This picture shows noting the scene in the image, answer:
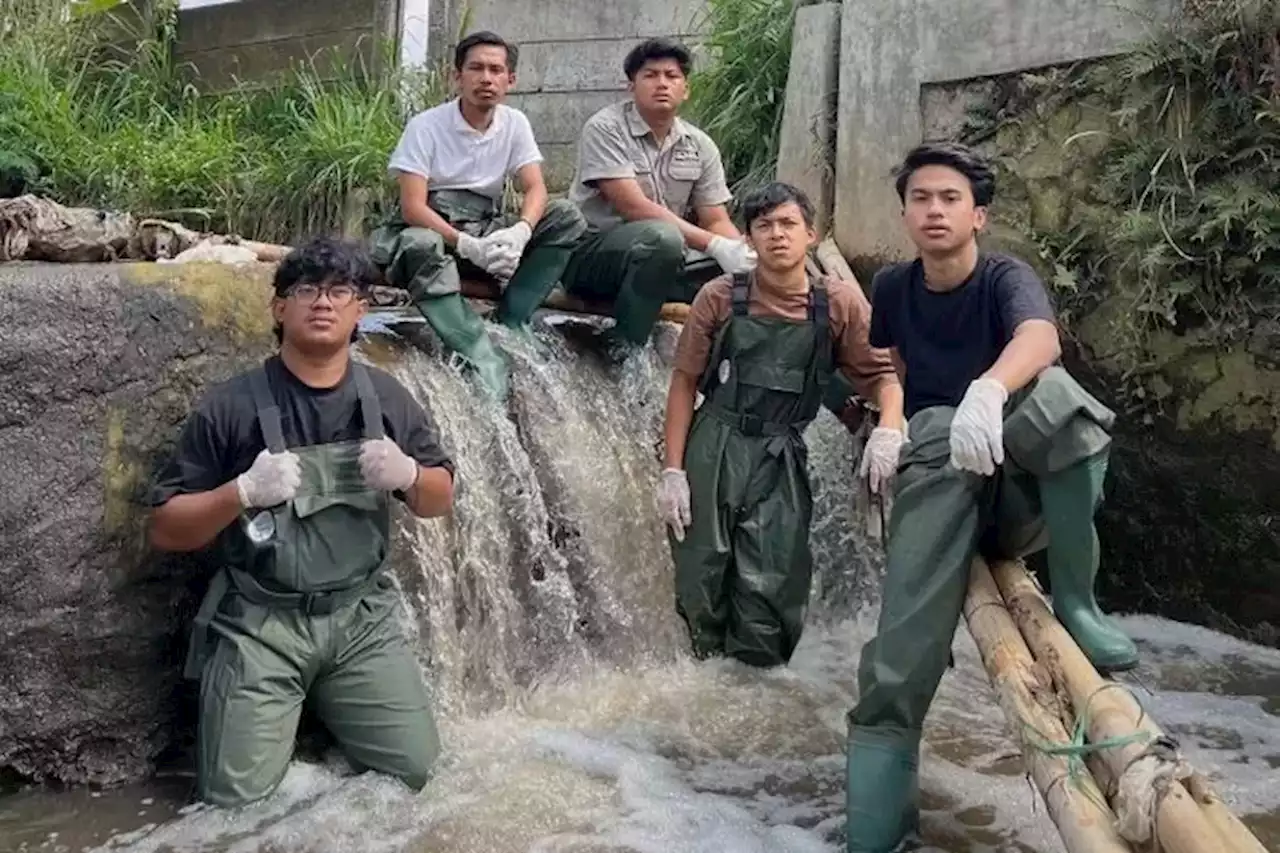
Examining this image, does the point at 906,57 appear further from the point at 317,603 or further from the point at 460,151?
the point at 317,603

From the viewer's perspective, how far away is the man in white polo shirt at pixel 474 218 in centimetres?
457

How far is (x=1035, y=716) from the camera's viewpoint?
8.18ft

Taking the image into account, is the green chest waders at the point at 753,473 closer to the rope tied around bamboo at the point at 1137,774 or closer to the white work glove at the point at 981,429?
the white work glove at the point at 981,429

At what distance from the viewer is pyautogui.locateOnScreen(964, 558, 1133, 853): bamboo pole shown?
2160 millimetres

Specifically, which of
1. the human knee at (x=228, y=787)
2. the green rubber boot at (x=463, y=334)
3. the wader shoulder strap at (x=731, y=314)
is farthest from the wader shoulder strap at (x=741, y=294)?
the human knee at (x=228, y=787)

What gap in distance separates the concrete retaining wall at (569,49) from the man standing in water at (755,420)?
447 cm

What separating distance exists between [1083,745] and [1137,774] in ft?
0.66

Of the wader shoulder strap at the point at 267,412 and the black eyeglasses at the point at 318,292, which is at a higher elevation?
the black eyeglasses at the point at 318,292

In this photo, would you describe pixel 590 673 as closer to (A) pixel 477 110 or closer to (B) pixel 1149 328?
(A) pixel 477 110

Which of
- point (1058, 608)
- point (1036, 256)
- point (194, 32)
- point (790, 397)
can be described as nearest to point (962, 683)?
point (790, 397)

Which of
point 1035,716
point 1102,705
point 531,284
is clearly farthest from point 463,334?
point 1102,705

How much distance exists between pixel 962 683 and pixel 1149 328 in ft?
5.88

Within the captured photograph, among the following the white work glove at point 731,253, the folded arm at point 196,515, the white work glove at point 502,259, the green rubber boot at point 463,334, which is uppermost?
the white work glove at point 731,253

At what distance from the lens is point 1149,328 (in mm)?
5316
